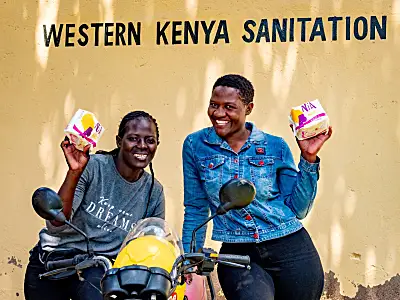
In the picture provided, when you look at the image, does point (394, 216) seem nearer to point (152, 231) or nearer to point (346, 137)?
point (346, 137)

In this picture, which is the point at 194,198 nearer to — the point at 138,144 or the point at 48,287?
the point at 138,144

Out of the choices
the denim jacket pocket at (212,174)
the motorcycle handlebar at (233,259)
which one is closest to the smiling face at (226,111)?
the denim jacket pocket at (212,174)

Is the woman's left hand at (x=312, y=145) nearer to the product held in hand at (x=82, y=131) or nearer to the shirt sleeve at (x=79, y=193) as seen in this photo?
the product held in hand at (x=82, y=131)

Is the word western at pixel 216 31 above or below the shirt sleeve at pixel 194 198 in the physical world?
above

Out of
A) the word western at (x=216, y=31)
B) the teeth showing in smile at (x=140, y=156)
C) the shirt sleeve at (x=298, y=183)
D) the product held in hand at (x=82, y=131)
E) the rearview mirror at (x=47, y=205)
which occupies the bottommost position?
the rearview mirror at (x=47, y=205)

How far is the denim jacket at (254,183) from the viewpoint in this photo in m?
3.19

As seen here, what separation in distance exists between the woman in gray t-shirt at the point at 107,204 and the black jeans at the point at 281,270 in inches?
20.4

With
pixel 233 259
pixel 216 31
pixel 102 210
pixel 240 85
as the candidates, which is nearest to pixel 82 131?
pixel 102 210

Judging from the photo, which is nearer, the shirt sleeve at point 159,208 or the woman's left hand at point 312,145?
the woman's left hand at point 312,145

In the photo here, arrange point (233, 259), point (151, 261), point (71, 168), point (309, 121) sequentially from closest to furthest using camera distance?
1. point (151, 261)
2. point (233, 259)
3. point (309, 121)
4. point (71, 168)

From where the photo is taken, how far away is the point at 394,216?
5234 millimetres

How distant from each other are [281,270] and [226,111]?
737 millimetres

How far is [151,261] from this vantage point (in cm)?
227

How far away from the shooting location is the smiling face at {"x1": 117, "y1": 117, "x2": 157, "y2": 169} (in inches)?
133
